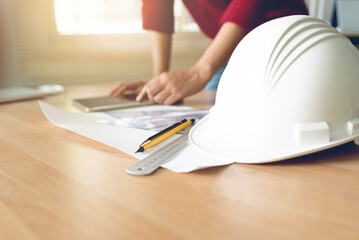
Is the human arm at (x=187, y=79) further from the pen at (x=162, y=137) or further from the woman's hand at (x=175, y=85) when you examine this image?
the pen at (x=162, y=137)

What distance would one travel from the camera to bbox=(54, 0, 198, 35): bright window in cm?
144

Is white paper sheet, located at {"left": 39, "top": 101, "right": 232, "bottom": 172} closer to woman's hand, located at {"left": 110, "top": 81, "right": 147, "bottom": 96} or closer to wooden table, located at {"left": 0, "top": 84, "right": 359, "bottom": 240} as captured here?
wooden table, located at {"left": 0, "top": 84, "right": 359, "bottom": 240}

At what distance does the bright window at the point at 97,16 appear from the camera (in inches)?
56.5

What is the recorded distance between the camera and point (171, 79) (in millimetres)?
828

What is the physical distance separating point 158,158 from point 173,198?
0.35 feet

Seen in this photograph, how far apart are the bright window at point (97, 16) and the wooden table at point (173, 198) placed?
1.09 m

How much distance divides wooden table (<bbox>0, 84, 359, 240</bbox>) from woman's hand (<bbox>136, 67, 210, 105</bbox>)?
14.5 inches

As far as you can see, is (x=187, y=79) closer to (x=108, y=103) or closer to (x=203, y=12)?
A: (x=108, y=103)

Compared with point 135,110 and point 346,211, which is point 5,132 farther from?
point 346,211

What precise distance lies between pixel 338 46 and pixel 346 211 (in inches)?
9.4

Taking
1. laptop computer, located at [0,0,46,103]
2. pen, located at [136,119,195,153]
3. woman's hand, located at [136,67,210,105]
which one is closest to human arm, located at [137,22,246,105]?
woman's hand, located at [136,67,210,105]

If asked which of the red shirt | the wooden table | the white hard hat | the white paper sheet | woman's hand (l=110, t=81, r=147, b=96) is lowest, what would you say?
woman's hand (l=110, t=81, r=147, b=96)

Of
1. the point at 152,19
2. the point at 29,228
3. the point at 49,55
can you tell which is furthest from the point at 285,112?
the point at 49,55

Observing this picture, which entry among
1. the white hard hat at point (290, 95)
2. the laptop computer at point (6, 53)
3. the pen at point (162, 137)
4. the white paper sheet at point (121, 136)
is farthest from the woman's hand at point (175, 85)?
the laptop computer at point (6, 53)
